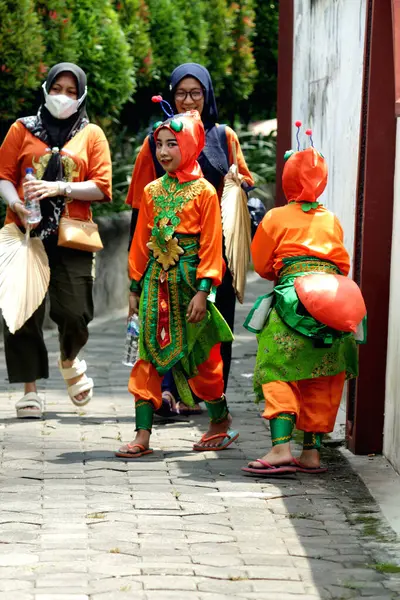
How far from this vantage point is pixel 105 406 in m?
8.54

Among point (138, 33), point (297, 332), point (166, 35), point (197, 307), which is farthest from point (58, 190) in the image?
point (166, 35)

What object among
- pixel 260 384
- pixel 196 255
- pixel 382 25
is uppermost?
pixel 382 25

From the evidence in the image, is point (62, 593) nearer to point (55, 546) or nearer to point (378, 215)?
point (55, 546)

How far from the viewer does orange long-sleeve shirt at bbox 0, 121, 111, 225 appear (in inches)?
311

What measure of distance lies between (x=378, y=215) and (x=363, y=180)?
230 millimetres

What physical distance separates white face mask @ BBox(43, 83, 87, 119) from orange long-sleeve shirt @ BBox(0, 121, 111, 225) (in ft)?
0.55

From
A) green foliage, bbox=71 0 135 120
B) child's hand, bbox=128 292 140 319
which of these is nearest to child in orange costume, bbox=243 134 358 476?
child's hand, bbox=128 292 140 319

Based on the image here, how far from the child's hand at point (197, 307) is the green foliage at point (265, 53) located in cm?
1422

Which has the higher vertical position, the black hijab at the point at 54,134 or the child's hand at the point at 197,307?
the black hijab at the point at 54,134

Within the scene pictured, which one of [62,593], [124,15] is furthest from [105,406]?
[124,15]

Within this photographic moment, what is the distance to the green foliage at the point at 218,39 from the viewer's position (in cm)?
1708

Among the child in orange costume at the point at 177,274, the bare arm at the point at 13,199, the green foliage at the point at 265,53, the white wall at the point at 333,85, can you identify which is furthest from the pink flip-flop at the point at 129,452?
the green foliage at the point at 265,53

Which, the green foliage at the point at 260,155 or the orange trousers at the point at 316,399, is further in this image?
the green foliage at the point at 260,155

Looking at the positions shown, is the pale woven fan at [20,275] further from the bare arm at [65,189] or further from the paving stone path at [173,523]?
the paving stone path at [173,523]
